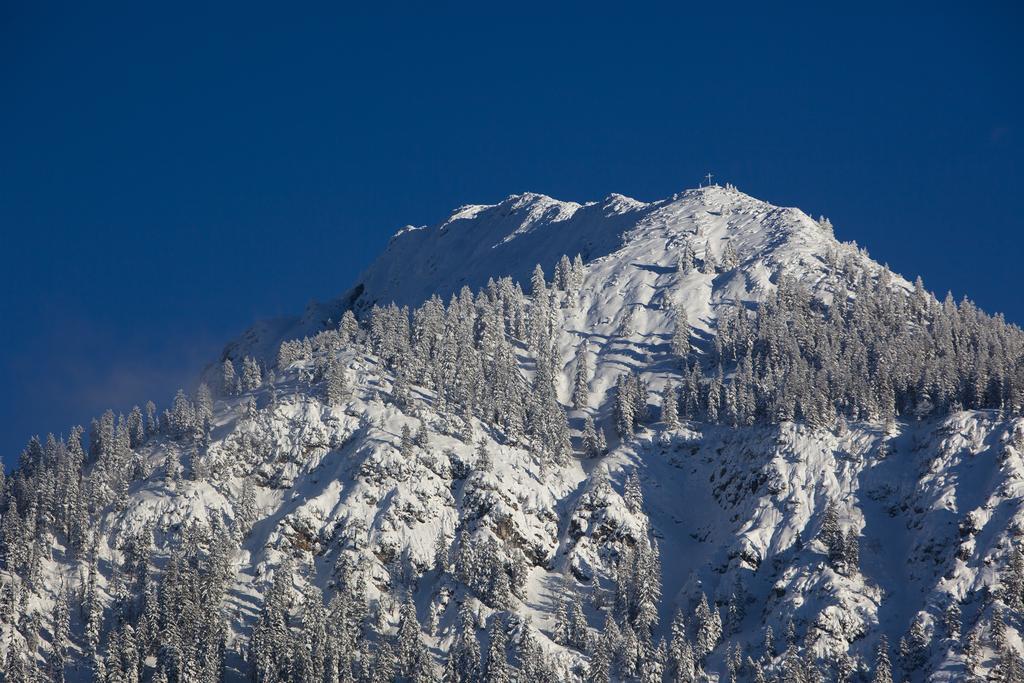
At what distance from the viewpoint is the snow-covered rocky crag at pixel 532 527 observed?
132125mm

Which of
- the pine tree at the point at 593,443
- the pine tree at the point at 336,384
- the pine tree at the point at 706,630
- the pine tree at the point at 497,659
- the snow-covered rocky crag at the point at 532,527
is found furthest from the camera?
the pine tree at the point at 593,443

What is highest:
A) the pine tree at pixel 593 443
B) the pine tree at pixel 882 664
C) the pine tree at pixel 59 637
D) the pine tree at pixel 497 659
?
the pine tree at pixel 593 443

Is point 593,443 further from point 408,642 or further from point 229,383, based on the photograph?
point 229,383

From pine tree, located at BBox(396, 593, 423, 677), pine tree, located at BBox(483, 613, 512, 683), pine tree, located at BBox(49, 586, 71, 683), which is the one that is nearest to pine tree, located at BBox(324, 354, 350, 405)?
pine tree, located at BBox(396, 593, 423, 677)

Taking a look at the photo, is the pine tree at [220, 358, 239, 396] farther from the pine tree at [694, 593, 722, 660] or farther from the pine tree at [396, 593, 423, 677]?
the pine tree at [694, 593, 722, 660]

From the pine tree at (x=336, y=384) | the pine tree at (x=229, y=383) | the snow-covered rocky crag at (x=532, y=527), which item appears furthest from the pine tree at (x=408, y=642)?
the pine tree at (x=229, y=383)

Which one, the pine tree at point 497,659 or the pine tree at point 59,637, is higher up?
the pine tree at point 59,637

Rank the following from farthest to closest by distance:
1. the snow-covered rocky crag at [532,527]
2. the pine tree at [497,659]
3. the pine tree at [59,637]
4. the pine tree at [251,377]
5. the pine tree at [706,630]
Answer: the pine tree at [251,377]
the pine tree at [706,630]
the snow-covered rocky crag at [532,527]
the pine tree at [59,637]
the pine tree at [497,659]

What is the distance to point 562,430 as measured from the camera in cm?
17788

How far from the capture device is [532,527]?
157000 millimetres

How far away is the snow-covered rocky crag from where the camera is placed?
13212 centimetres

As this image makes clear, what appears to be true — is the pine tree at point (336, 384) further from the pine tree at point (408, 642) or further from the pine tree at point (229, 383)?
the pine tree at point (408, 642)

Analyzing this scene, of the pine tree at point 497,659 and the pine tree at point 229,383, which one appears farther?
the pine tree at point 229,383

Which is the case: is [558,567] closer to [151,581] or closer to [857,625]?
[857,625]
